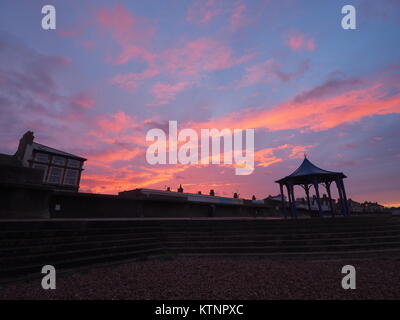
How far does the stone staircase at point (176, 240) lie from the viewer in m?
6.78

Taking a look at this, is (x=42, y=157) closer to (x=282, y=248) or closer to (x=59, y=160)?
(x=59, y=160)

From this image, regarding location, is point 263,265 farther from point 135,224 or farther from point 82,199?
point 82,199

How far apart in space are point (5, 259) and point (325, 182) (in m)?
21.1

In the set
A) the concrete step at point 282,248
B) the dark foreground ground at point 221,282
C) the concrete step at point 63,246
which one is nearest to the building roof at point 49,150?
the concrete step at point 63,246

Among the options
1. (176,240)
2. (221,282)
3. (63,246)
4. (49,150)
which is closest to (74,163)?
(49,150)

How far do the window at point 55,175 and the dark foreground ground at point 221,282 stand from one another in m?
44.1

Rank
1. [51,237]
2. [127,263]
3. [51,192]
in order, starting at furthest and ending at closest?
1. [51,192]
2. [127,263]
3. [51,237]

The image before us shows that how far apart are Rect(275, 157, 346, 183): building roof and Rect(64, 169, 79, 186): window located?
4379cm

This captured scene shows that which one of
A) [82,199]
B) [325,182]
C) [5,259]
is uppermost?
[325,182]

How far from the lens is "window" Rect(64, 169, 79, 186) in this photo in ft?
148

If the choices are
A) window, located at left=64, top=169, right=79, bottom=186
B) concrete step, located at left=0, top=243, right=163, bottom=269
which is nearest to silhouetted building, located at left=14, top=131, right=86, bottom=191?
window, located at left=64, top=169, right=79, bottom=186

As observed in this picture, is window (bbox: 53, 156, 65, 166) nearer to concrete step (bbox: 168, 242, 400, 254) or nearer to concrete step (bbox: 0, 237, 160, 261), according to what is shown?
concrete step (bbox: 0, 237, 160, 261)
